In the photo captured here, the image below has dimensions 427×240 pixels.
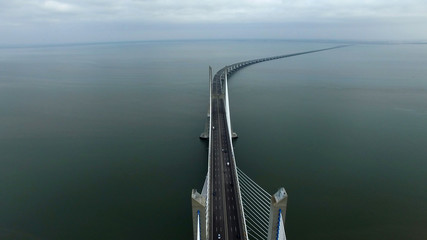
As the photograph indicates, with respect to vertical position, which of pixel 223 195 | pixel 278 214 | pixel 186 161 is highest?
pixel 278 214

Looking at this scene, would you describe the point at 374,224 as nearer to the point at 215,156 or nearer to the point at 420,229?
the point at 420,229

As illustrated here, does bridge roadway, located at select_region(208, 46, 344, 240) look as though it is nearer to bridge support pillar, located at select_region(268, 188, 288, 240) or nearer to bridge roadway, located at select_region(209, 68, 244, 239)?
bridge roadway, located at select_region(209, 68, 244, 239)

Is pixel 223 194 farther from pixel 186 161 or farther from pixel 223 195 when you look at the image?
pixel 186 161

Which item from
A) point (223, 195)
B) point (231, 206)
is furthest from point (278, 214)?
point (223, 195)

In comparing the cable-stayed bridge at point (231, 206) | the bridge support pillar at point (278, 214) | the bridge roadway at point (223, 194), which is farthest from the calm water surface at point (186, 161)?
the bridge support pillar at point (278, 214)

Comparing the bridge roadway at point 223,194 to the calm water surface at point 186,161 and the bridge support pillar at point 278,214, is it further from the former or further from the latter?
the calm water surface at point 186,161

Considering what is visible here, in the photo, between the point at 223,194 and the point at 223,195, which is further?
the point at 223,194
